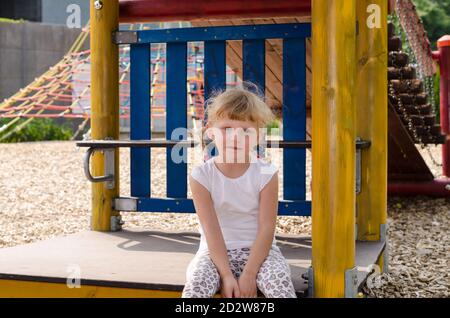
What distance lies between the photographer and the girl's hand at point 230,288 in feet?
7.50

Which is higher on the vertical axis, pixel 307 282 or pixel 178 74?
pixel 178 74

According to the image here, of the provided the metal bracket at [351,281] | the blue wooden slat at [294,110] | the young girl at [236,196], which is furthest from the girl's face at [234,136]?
the blue wooden slat at [294,110]

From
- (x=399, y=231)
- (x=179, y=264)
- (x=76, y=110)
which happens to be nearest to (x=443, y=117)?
(x=399, y=231)

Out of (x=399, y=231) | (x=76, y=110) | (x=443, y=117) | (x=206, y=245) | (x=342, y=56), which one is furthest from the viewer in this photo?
(x=76, y=110)

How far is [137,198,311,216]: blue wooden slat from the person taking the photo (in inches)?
138

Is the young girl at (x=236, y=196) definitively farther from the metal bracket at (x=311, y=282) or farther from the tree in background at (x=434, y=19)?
the tree in background at (x=434, y=19)

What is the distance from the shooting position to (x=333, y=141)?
90.3 inches

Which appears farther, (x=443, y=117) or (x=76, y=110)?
(x=76, y=110)

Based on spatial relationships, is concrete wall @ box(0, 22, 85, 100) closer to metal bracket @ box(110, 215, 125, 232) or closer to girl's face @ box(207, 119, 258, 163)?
metal bracket @ box(110, 215, 125, 232)

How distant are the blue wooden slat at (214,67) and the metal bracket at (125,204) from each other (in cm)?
48

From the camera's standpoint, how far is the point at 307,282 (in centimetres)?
241

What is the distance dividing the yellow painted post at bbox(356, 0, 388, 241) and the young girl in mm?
1022

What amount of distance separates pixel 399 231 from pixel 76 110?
12.6 m
